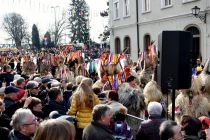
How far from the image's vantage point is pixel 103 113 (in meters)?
4.84

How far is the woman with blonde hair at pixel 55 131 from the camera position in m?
Result: 3.23

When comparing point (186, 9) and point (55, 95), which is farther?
point (186, 9)

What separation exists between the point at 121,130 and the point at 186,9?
17528 mm

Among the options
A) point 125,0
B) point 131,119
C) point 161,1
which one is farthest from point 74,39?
point 131,119

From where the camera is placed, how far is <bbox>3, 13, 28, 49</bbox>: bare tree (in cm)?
9100

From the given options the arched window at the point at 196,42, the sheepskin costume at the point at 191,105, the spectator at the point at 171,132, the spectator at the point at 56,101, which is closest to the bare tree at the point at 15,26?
→ the arched window at the point at 196,42

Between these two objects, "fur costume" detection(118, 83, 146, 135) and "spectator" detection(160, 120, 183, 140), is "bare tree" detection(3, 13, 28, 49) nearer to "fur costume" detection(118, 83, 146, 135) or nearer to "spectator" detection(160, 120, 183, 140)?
"fur costume" detection(118, 83, 146, 135)

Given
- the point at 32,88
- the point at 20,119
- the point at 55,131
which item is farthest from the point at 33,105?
the point at 55,131

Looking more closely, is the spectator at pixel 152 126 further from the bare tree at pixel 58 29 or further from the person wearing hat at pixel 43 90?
the bare tree at pixel 58 29

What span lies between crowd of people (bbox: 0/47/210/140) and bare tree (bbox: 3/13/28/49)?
83.1m

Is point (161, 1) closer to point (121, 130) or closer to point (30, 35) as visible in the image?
point (121, 130)

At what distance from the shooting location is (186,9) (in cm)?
2258

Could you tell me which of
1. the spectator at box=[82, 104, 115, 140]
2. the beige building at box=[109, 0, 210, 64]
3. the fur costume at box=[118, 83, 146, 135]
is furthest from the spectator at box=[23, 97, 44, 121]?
the beige building at box=[109, 0, 210, 64]

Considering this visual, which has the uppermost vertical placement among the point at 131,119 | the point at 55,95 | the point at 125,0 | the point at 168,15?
the point at 125,0
